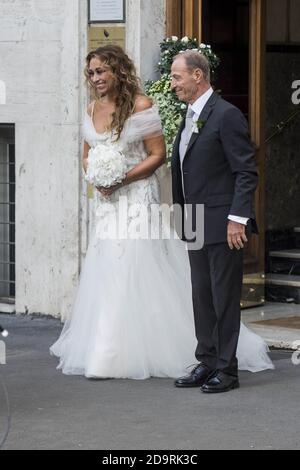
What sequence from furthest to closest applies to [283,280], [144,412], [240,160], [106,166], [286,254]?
1. [286,254]
2. [283,280]
3. [106,166]
4. [240,160]
5. [144,412]

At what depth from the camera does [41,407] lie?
7.81 meters

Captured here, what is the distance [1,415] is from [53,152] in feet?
13.1

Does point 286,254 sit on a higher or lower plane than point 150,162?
lower

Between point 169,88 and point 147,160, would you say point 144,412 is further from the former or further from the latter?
point 169,88

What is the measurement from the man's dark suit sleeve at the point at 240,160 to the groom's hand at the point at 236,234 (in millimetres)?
67

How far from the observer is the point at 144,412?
25.1 ft

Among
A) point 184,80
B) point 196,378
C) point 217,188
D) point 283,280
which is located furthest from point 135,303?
point 283,280

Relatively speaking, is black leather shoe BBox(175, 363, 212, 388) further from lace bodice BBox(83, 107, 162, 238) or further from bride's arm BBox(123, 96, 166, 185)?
bride's arm BBox(123, 96, 166, 185)

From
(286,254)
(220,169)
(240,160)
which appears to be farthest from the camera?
(286,254)

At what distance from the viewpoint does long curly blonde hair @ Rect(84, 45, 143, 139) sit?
8661 mm

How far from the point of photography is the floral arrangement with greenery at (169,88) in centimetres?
1018

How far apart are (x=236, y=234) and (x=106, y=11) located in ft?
11.0
